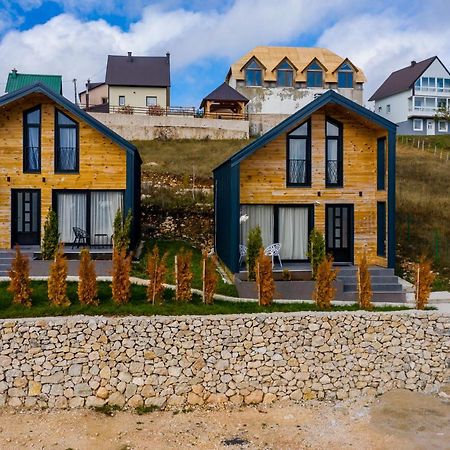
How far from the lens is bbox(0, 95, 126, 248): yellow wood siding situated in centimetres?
1639

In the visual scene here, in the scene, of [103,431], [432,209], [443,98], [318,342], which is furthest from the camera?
[443,98]

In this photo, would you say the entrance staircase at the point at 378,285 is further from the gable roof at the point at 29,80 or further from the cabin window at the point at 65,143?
the gable roof at the point at 29,80

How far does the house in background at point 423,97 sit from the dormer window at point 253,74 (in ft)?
51.8

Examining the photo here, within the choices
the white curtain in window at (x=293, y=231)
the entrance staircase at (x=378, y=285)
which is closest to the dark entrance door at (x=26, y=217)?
the white curtain in window at (x=293, y=231)

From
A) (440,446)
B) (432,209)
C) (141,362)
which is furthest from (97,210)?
(432,209)

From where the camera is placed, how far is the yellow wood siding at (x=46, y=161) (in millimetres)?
16391

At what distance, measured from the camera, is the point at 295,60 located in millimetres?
47062

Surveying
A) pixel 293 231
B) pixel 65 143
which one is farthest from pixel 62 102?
pixel 293 231

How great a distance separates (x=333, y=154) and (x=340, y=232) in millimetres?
2586

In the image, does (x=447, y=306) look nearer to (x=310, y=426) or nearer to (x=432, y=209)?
(x=310, y=426)

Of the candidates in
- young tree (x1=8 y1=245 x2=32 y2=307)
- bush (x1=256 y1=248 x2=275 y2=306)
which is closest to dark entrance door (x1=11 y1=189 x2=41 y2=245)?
young tree (x1=8 y1=245 x2=32 y2=307)

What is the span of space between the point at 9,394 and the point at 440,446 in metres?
8.61

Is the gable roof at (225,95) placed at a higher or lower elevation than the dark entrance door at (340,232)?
higher

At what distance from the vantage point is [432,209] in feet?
74.9
